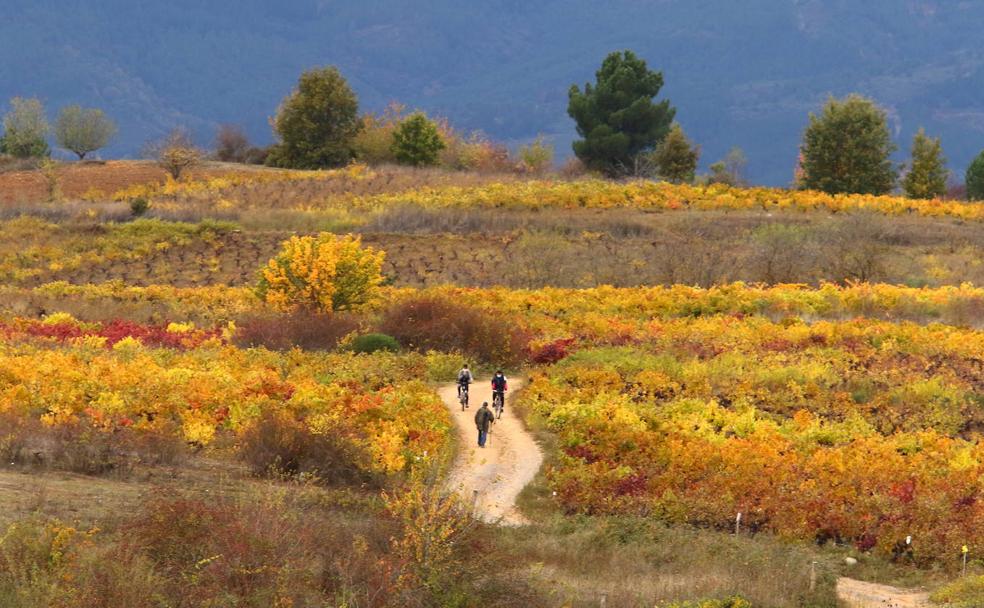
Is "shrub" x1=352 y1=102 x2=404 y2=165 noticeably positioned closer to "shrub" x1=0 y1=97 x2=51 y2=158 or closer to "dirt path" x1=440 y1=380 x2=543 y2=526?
"shrub" x1=0 y1=97 x2=51 y2=158

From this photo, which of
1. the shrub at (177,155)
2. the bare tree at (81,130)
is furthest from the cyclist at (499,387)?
the bare tree at (81,130)

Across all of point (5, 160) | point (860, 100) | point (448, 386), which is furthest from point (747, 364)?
point (5, 160)

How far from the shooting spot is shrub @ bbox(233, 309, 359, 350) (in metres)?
35.7

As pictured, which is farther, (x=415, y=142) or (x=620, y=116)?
(x=620, y=116)

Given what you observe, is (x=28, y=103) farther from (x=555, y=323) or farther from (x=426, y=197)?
(x=555, y=323)

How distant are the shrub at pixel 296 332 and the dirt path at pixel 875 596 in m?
19.8

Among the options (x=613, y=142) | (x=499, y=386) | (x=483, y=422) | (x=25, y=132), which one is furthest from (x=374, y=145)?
(x=483, y=422)

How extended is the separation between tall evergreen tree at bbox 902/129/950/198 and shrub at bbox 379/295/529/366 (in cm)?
5866

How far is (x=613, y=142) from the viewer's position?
283ft

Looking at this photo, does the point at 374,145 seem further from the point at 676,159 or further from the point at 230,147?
the point at 676,159

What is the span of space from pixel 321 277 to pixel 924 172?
59.4m

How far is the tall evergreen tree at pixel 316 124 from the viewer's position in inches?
3310

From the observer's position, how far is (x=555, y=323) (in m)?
38.9

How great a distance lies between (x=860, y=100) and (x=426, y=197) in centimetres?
2632
